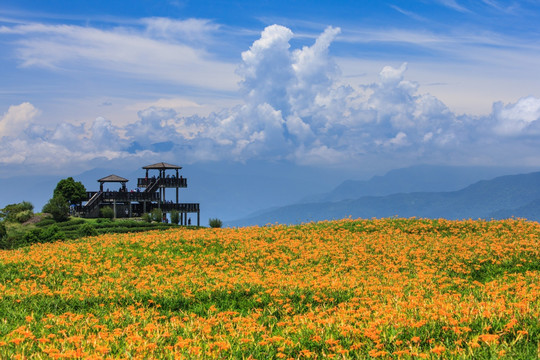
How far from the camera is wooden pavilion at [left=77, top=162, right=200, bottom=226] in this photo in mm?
55781

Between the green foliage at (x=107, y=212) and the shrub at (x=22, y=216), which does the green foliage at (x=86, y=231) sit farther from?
the green foliage at (x=107, y=212)

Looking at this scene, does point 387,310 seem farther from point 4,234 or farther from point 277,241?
point 4,234

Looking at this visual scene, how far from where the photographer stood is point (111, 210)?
54.4 metres

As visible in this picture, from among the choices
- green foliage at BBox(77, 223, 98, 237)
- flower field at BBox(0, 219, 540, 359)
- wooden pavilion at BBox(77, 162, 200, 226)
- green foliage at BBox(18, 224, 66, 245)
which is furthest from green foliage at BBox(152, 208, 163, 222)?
flower field at BBox(0, 219, 540, 359)

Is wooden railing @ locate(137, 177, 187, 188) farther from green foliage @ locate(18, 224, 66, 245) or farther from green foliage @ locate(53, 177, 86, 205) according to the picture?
green foliage @ locate(18, 224, 66, 245)

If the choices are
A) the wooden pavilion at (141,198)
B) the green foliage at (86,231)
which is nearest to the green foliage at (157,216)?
the wooden pavilion at (141,198)

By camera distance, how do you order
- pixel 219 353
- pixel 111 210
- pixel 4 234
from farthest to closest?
pixel 111 210 → pixel 4 234 → pixel 219 353

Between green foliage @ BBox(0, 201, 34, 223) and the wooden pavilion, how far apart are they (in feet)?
16.5

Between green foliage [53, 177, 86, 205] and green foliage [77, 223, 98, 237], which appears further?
green foliage [53, 177, 86, 205]

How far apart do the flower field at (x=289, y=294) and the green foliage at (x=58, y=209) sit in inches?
1127

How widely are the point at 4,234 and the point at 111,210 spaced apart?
1694cm

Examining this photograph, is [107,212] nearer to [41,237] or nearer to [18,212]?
[18,212]

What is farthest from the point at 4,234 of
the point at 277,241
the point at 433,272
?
the point at 433,272

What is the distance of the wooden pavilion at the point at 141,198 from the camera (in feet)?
183
